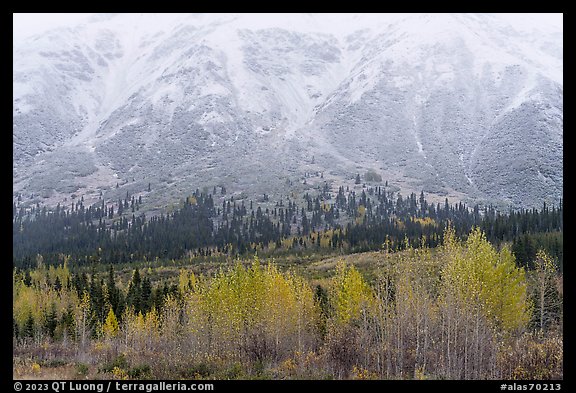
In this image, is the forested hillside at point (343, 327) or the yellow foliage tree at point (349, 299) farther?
the yellow foliage tree at point (349, 299)

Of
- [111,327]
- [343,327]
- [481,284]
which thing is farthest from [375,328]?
[111,327]

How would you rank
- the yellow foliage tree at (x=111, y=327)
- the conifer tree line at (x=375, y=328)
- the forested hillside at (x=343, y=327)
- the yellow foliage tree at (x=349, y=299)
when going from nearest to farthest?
the conifer tree line at (x=375, y=328) → the forested hillside at (x=343, y=327) → the yellow foliage tree at (x=349, y=299) → the yellow foliage tree at (x=111, y=327)

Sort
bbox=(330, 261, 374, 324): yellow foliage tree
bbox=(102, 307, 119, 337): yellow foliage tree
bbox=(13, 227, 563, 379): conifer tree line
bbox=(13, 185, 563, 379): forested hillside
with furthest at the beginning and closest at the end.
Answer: bbox=(102, 307, 119, 337): yellow foliage tree → bbox=(330, 261, 374, 324): yellow foliage tree → bbox=(13, 185, 563, 379): forested hillside → bbox=(13, 227, 563, 379): conifer tree line

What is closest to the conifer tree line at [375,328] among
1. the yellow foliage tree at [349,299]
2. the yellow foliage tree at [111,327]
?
the yellow foliage tree at [349,299]

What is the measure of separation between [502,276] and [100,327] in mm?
55596

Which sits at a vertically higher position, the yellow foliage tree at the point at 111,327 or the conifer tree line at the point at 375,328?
the conifer tree line at the point at 375,328

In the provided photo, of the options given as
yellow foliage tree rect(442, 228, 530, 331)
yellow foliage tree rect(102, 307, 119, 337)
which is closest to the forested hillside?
yellow foliage tree rect(442, 228, 530, 331)

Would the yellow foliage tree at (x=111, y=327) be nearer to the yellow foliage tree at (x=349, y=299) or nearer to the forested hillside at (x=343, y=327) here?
the forested hillside at (x=343, y=327)

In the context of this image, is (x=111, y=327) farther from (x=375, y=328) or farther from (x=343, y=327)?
(x=375, y=328)

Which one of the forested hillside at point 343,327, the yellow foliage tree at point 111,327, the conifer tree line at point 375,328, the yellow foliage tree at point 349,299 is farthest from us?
the yellow foliage tree at point 111,327

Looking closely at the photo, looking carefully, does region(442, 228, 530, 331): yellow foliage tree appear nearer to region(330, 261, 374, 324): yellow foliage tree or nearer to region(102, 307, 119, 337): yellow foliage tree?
region(330, 261, 374, 324): yellow foliage tree

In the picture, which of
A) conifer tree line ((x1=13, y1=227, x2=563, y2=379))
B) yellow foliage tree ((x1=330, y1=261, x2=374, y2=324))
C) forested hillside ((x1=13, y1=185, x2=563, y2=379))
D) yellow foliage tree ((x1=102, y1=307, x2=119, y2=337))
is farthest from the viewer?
yellow foliage tree ((x1=102, y1=307, x2=119, y2=337))

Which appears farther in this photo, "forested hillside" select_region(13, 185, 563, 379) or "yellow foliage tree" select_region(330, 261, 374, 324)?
"yellow foliage tree" select_region(330, 261, 374, 324)
